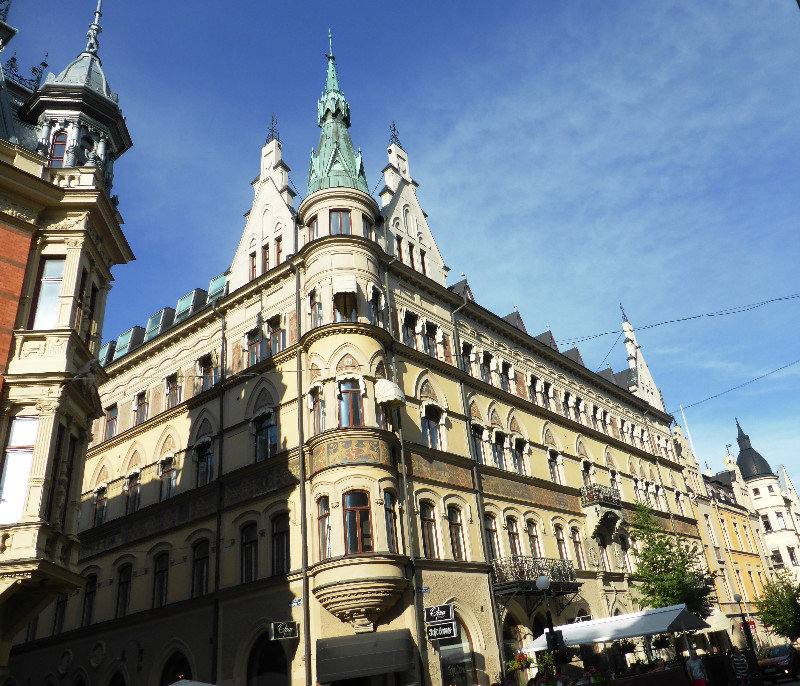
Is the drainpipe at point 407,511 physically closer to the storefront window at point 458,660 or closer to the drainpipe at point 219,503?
the storefront window at point 458,660

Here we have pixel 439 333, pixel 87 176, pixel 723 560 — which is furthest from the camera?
pixel 723 560

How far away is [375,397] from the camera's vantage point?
24.1m

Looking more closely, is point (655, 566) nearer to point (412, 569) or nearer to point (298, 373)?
point (412, 569)

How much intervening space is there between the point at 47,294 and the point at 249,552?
12.1 m

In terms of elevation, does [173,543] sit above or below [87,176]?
below

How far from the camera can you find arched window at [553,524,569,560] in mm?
31734

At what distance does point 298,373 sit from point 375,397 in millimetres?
3210

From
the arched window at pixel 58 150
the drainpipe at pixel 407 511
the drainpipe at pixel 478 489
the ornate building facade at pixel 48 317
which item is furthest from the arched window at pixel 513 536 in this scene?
the arched window at pixel 58 150

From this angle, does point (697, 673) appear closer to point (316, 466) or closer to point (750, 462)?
point (316, 466)

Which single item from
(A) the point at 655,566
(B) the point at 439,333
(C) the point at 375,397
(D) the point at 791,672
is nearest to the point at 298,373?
(C) the point at 375,397

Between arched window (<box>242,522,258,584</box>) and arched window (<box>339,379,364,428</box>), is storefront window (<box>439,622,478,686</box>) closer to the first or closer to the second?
arched window (<box>242,522,258,584</box>)

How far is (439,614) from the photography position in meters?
21.6

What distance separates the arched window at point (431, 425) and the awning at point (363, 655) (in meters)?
7.68

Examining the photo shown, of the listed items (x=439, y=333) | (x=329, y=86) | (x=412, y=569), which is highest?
(x=329, y=86)
